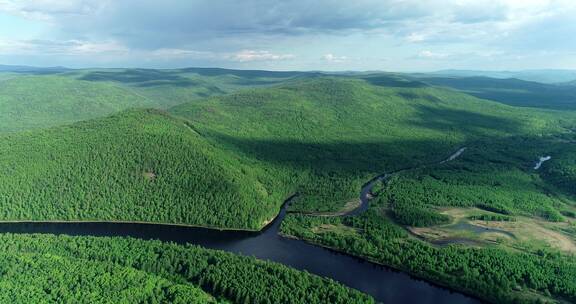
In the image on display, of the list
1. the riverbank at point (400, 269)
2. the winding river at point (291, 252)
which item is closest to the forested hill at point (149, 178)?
the winding river at point (291, 252)

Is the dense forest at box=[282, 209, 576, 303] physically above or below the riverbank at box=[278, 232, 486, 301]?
above

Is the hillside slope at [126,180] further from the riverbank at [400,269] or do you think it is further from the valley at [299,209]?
the riverbank at [400,269]

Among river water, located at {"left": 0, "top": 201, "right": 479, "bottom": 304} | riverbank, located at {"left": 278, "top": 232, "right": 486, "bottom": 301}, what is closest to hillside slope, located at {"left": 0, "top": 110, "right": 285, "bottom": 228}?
river water, located at {"left": 0, "top": 201, "right": 479, "bottom": 304}

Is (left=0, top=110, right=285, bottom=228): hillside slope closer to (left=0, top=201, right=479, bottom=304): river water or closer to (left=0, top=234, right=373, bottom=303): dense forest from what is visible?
(left=0, top=201, right=479, bottom=304): river water

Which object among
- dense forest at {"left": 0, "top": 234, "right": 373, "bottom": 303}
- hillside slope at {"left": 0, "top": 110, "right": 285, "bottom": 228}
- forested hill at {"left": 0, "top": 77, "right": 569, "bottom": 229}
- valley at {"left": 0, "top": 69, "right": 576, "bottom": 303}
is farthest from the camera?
forested hill at {"left": 0, "top": 77, "right": 569, "bottom": 229}

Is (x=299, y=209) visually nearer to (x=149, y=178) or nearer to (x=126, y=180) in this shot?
(x=149, y=178)

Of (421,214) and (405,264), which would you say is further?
(421,214)

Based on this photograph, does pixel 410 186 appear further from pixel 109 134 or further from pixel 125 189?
pixel 109 134

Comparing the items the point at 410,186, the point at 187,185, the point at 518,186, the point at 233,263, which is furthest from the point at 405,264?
the point at 518,186
